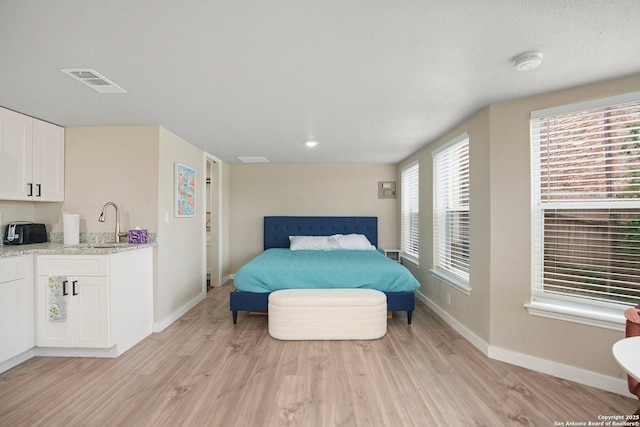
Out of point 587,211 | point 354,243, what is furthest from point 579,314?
point 354,243

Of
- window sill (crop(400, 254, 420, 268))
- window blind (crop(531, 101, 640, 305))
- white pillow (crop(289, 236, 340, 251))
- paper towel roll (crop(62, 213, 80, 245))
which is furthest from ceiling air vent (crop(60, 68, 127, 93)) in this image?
window sill (crop(400, 254, 420, 268))

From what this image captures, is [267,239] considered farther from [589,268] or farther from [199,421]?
[589,268]

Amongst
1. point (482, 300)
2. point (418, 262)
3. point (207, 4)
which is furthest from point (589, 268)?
point (207, 4)

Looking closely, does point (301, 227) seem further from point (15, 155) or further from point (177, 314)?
point (15, 155)

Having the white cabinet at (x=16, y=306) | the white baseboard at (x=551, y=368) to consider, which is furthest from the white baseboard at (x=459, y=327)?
the white cabinet at (x=16, y=306)

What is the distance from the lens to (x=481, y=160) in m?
2.72

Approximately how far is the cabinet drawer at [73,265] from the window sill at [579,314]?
3.65 metres

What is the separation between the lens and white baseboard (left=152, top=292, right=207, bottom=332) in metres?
3.21

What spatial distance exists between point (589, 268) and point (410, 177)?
295 centimetres

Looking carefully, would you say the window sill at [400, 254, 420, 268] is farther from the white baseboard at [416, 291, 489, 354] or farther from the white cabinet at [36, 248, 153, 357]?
the white cabinet at [36, 248, 153, 357]

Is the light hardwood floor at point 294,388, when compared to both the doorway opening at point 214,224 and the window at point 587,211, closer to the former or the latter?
the window at point 587,211

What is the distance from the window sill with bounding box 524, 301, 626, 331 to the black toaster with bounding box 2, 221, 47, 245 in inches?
188

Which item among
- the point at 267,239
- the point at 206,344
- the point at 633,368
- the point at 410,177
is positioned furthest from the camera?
the point at 267,239

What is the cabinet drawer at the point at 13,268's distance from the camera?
232cm
